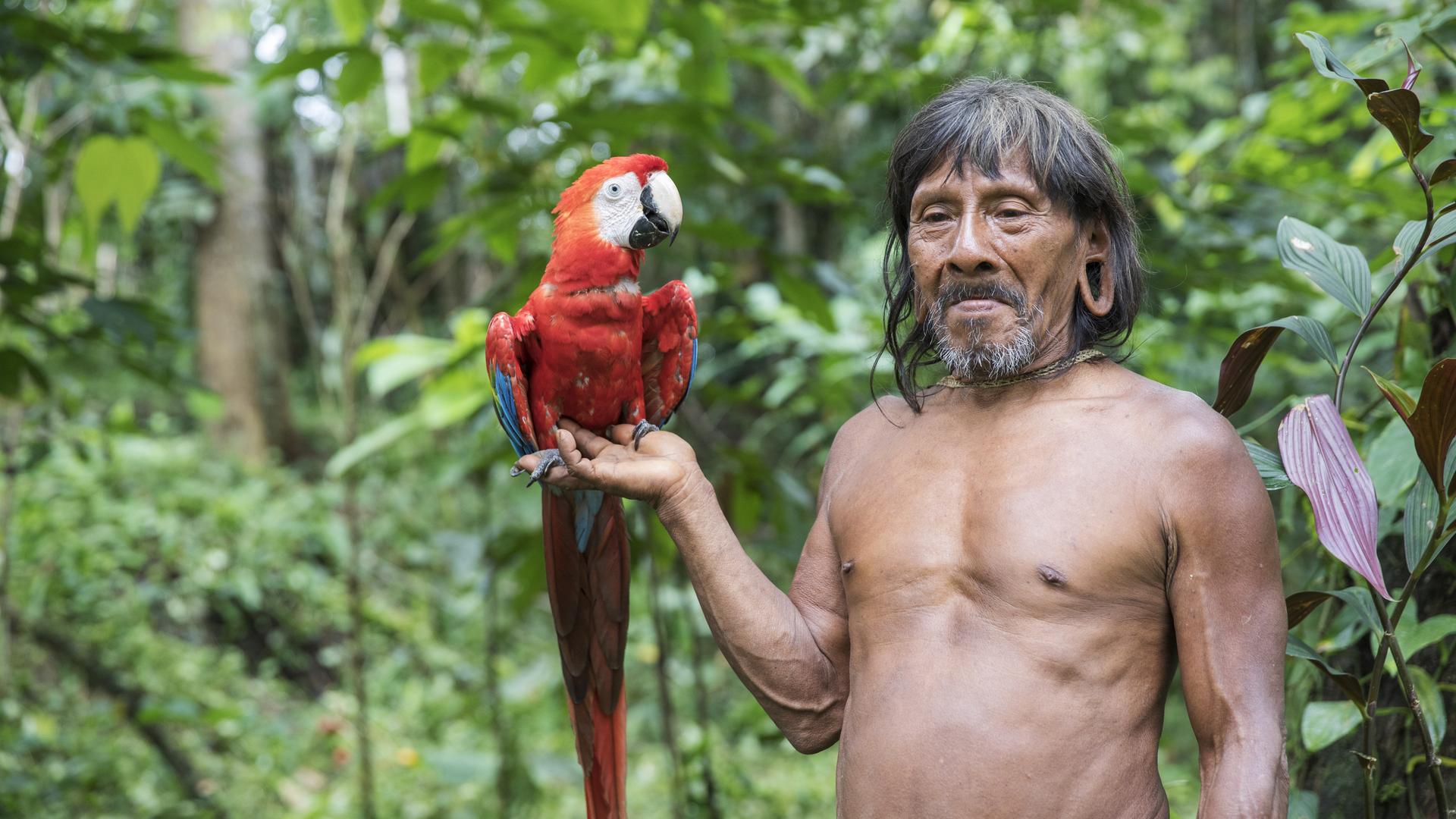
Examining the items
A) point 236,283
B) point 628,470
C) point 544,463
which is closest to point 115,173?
point 544,463

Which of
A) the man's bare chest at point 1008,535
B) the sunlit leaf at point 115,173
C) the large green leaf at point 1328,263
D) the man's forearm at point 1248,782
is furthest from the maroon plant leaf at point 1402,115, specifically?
the sunlit leaf at point 115,173

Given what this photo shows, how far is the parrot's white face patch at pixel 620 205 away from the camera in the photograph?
1655mm

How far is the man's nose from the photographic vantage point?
141cm

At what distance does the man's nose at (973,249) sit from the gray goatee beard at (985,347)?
4 centimetres

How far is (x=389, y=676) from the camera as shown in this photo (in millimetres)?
6012

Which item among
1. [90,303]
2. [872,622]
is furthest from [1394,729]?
[90,303]

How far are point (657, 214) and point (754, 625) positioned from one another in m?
0.63

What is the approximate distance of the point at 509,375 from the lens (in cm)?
169

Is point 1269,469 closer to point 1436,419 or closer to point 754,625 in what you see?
point 1436,419

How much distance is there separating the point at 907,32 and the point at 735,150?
4.62m

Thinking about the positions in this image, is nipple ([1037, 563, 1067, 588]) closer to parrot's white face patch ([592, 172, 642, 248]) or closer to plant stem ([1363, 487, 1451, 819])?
plant stem ([1363, 487, 1451, 819])

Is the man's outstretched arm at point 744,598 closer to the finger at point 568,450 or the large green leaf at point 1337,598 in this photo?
Answer: the finger at point 568,450

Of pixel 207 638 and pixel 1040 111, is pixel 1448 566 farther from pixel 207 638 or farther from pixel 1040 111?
pixel 207 638

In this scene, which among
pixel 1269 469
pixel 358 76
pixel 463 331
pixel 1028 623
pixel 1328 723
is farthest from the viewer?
pixel 463 331
